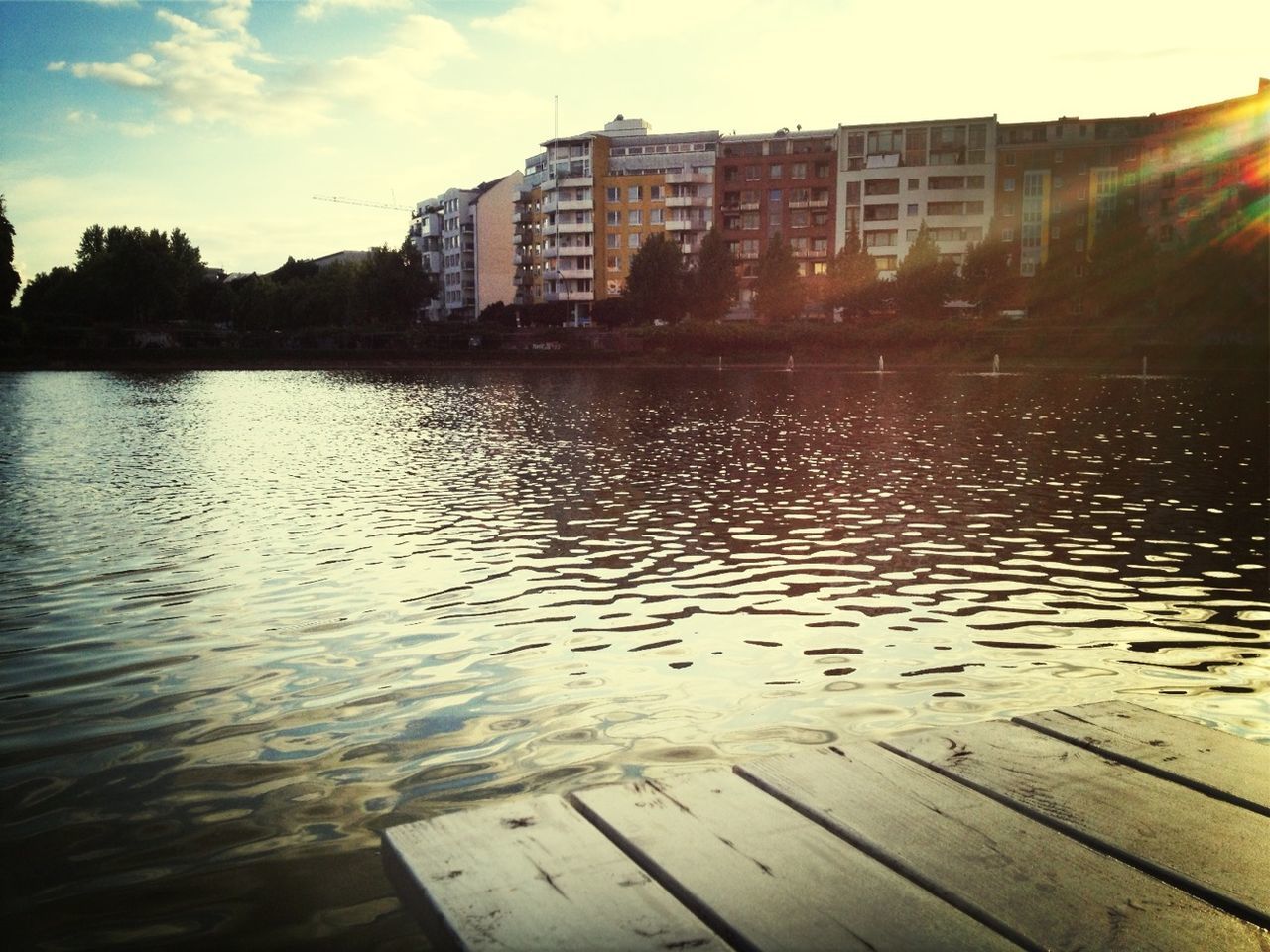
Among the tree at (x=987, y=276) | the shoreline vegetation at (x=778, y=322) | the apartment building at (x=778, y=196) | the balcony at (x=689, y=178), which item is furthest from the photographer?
the balcony at (x=689, y=178)

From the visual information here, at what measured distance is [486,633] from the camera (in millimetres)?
9445

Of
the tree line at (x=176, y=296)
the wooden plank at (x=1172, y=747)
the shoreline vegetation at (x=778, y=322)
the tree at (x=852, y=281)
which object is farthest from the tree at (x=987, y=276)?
the wooden plank at (x=1172, y=747)

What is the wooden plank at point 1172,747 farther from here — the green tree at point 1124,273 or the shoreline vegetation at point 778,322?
the green tree at point 1124,273

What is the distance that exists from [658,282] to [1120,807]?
102 meters

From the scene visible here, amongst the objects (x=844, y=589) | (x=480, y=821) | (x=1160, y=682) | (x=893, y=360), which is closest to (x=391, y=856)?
(x=480, y=821)

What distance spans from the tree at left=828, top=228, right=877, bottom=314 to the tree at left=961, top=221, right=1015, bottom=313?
904cm

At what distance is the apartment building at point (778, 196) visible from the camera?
128 m

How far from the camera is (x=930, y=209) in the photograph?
4783 inches

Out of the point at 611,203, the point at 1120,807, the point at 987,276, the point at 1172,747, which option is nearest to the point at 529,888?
the point at 1120,807

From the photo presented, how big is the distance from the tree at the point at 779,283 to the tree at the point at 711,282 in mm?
5038

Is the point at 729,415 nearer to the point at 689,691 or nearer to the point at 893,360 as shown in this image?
the point at 689,691

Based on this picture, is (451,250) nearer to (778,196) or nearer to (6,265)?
(778,196)

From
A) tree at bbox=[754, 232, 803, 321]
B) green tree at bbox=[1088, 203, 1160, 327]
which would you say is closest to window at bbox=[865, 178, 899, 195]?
tree at bbox=[754, 232, 803, 321]

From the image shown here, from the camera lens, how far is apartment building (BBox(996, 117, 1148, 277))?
120 meters
